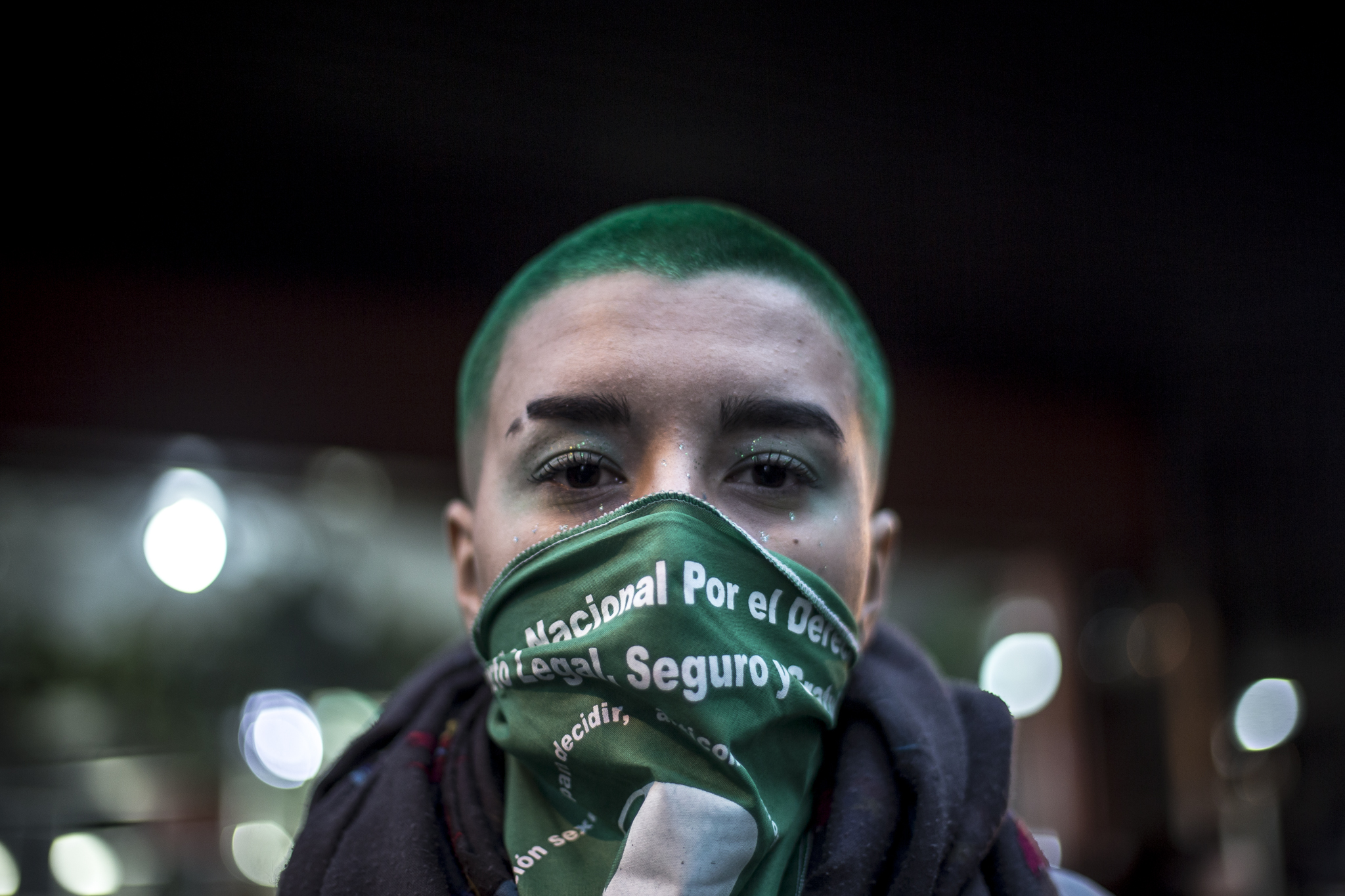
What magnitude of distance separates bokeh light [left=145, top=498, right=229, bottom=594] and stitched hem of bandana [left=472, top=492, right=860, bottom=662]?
13.1 feet

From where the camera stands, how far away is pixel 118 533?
4.51 metres

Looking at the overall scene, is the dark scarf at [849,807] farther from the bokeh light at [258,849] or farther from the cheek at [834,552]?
the bokeh light at [258,849]

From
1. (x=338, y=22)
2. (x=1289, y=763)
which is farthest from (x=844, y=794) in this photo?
(x=1289, y=763)

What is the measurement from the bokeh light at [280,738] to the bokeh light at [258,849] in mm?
218

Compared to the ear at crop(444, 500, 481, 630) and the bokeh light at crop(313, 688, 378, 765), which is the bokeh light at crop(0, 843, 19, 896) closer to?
the bokeh light at crop(313, 688, 378, 765)

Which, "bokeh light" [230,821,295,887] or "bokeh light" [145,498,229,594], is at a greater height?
"bokeh light" [145,498,229,594]

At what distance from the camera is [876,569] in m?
1.39

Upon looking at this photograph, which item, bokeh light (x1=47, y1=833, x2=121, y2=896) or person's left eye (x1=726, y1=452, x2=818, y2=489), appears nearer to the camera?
person's left eye (x1=726, y1=452, x2=818, y2=489)

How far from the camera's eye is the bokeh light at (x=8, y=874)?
4.09m

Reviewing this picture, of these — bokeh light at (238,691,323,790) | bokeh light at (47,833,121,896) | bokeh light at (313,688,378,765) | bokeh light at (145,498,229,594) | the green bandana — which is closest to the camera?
the green bandana

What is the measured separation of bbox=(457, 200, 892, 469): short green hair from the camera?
125 cm

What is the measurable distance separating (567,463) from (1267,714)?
21.2ft

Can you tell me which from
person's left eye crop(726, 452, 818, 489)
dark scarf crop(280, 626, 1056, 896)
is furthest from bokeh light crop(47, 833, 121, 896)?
person's left eye crop(726, 452, 818, 489)

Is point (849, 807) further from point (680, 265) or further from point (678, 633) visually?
point (680, 265)
